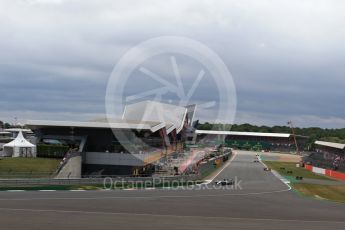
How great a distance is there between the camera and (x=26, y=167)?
5606 centimetres

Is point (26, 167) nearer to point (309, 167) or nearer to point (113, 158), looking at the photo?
point (113, 158)

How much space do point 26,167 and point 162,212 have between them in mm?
30333

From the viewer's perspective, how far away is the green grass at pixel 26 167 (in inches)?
1982

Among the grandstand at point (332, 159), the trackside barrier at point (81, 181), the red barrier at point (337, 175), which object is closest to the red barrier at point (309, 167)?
the grandstand at point (332, 159)

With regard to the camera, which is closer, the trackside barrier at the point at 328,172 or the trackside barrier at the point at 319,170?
the trackside barrier at the point at 328,172

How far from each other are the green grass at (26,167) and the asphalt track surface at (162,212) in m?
12.9

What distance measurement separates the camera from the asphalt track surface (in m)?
24.5

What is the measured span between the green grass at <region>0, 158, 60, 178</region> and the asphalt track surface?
12.9 metres

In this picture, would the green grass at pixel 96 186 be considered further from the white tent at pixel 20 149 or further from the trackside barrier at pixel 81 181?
the white tent at pixel 20 149

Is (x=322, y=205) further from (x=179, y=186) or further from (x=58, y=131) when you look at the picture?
(x=58, y=131)

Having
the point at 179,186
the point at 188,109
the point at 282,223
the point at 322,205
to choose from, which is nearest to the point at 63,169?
the point at 179,186

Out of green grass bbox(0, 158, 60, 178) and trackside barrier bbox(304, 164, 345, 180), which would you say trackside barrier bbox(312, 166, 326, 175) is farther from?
green grass bbox(0, 158, 60, 178)

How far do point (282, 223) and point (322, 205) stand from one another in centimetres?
1359

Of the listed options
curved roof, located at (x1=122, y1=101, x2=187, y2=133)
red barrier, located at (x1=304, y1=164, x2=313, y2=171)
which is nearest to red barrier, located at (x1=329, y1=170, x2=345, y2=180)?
red barrier, located at (x1=304, y1=164, x2=313, y2=171)
